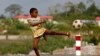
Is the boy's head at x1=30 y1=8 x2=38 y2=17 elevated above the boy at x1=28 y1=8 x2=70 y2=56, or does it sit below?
above

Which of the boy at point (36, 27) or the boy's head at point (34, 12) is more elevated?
the boy's head at point (34, 12)

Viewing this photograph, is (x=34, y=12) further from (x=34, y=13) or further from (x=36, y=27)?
(x=36, y=27)

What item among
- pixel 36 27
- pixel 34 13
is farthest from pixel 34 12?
pixel 36 27

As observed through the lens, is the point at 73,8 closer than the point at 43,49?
No

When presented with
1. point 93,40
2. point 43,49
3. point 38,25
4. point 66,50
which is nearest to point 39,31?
point 38,25

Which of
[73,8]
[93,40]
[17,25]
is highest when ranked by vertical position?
[93,40]

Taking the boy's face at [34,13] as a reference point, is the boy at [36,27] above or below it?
below

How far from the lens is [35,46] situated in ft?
41.0

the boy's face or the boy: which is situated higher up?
the boy's face

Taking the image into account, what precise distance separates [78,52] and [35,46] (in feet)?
4.31

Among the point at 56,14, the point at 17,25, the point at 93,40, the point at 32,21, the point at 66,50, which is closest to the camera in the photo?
the point at 32,21

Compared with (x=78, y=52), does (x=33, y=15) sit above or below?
above

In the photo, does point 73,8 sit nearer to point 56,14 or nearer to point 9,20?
point 56,14

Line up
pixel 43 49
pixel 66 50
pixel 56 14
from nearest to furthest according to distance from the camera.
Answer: pixel 66 50 < pixel 43 49 < pixel 56 14
